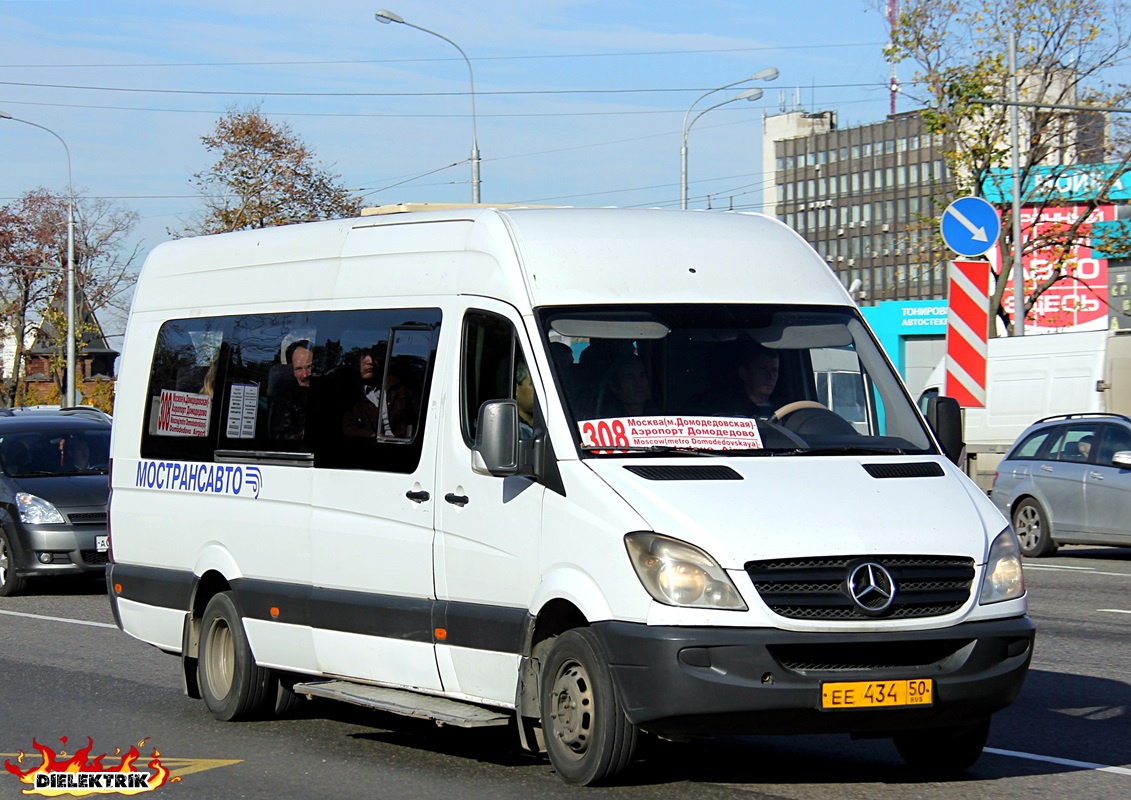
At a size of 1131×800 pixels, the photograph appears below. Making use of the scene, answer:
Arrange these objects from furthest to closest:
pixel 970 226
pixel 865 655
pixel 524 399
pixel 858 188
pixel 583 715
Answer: pixel 858 188 → pixel 970 226 → pixel 524 399 → pixel 583 715 → pixel 865 655

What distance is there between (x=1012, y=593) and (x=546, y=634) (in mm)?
1906

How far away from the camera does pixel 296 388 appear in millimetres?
9484

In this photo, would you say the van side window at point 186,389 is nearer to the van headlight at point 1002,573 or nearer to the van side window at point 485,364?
the van side window at point 485,364

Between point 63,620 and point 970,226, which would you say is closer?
point 63,620

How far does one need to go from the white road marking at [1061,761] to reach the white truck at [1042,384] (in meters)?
16.7

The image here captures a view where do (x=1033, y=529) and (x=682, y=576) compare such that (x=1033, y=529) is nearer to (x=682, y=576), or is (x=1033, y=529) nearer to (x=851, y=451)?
(x=851, y=451)

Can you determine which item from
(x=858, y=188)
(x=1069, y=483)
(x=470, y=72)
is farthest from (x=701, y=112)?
(x=858, y=188)

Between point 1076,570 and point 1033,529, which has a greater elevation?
point 1033,529

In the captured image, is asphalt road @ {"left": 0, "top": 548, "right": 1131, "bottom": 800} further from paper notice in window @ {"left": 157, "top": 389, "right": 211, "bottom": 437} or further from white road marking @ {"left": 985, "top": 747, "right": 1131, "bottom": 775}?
paper notice in window @ {"left": 157, "top": 389, "right": 211, "bottom": 437}

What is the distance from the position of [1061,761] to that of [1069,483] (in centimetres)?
1300

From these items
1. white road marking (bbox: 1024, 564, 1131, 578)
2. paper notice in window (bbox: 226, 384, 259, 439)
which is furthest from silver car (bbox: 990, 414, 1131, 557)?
paper notice in window (bbox: 226, 384, 259, 439)

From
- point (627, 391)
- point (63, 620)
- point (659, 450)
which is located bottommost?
point (63, 620)

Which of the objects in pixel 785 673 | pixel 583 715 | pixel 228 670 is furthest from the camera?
pixel 228 670

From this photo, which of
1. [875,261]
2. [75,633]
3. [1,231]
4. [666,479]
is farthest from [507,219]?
[875,261]
